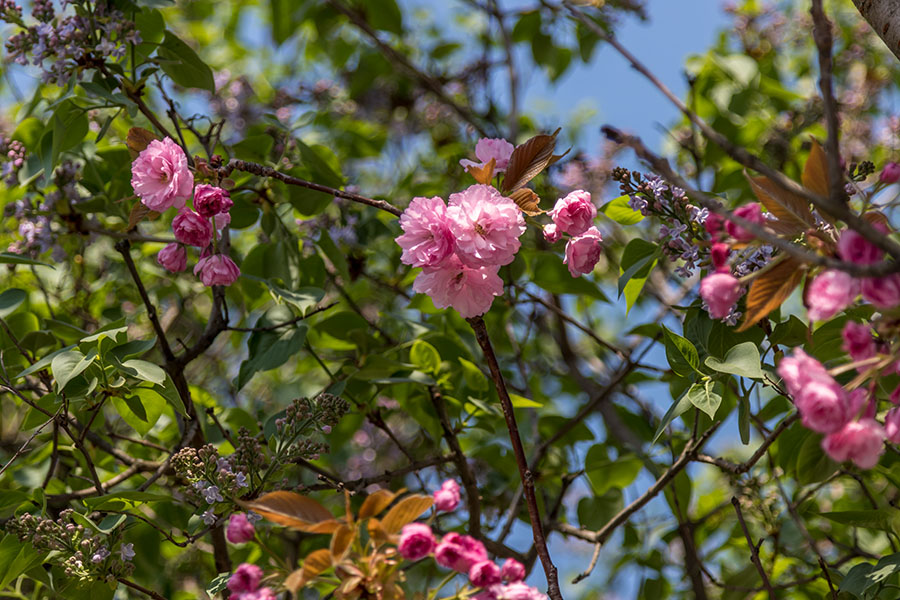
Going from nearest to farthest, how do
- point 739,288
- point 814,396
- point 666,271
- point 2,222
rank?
point 814,396, point 739,288, point 2,222, point 666,271

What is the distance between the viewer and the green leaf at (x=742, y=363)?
1.04 m

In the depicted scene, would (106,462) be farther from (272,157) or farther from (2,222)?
(272,157)

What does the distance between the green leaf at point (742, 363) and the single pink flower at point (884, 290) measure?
1.20 feet

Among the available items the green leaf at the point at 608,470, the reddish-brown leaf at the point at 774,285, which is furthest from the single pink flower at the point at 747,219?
Answer: the green leaf at the point at 608,470

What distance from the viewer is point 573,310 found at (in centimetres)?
323

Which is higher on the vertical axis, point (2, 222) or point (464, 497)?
point (2, 222)

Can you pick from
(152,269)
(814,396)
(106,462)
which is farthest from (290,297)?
(814,396)

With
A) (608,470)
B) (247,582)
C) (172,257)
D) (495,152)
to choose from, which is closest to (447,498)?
(247,582)

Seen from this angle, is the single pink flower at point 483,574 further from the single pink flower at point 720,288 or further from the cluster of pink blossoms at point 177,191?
the cluster of pink blossoms at point 177,191

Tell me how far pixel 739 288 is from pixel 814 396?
0.16 meters

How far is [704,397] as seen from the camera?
111 centimetres

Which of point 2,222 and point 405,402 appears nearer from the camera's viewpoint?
point 405,402

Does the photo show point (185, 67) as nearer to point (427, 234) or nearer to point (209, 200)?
point (209, 200)

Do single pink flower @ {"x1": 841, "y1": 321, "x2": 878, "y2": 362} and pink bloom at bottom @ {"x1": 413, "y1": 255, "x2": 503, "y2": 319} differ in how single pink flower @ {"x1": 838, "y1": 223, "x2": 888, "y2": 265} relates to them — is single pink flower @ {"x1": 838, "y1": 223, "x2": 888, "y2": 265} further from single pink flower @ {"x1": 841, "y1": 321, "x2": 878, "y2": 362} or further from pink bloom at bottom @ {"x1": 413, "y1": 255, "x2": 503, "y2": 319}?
pink bloom at bottom @ {"x1": 413, "y1": 255, "x2": 503, "y2": 319}
